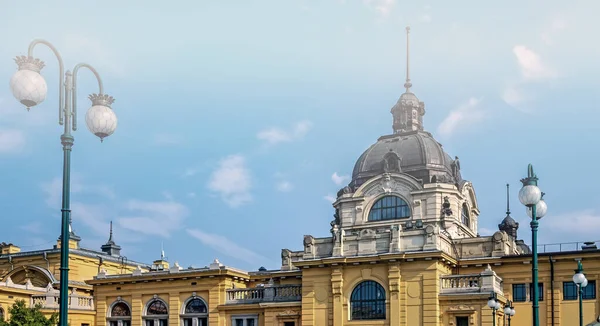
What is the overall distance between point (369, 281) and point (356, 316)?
2.38 meters

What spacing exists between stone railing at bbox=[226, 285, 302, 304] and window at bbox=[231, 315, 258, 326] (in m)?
1.02

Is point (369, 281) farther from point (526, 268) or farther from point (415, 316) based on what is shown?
point (526, 268)

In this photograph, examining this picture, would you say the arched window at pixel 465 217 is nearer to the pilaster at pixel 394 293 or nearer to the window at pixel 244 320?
the pilaster at pixel 394 293

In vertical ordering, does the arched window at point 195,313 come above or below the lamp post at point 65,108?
below

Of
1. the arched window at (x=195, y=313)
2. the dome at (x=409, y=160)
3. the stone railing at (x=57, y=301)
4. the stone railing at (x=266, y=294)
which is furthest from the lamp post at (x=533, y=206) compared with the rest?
the stone railing at (x=57, y=301)

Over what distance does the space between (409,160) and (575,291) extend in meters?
15.7

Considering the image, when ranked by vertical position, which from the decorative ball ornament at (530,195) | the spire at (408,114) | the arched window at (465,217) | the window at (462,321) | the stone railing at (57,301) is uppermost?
the spire at (408,114)

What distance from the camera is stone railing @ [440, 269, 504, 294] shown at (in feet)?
145

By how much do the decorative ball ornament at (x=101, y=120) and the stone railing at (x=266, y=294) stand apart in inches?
1358

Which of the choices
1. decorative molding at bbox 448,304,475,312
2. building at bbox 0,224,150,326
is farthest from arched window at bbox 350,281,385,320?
building at bbox 0,224,150,326

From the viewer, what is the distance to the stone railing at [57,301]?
5441 centimetres

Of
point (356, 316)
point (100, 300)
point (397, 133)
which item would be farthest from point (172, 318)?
point (397, 133)

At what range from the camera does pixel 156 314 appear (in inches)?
2175

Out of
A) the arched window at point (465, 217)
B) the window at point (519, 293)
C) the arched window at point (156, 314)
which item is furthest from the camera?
the arched window at point (465, 217)
